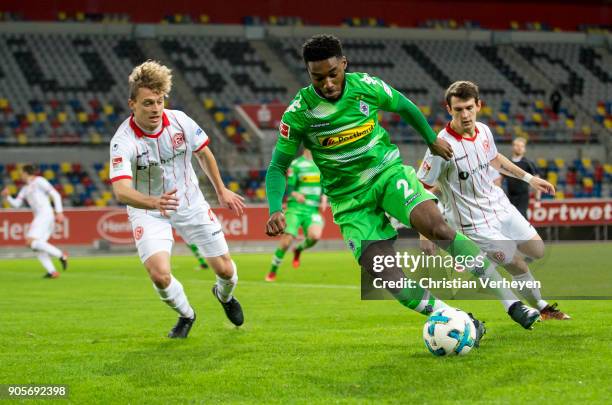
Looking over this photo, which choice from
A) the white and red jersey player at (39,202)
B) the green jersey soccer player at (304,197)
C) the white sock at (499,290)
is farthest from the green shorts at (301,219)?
the white sock at (499,290)

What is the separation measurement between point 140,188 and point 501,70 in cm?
3654

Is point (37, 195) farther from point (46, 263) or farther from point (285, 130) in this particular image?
point (285, 130)

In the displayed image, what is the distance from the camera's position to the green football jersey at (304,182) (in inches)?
688

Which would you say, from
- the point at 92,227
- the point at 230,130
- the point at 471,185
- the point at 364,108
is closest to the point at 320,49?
the point at 364,108

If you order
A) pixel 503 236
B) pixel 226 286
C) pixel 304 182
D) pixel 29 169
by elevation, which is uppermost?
pixel 503 236

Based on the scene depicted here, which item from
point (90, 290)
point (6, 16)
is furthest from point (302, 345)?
point (6, 16)

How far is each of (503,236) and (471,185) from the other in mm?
531

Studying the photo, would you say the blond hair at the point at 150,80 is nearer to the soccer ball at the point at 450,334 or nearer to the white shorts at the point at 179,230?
the white shorts at the point at 179,230

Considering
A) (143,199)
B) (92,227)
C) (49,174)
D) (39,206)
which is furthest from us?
(49,174)

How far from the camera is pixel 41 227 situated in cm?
1897

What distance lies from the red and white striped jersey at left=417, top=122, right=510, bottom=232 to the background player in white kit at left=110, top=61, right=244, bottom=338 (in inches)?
75.1

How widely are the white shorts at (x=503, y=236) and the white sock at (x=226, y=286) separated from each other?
208 centimetres

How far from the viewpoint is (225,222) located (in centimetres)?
2616

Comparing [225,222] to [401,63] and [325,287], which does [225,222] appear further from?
[401,63]
